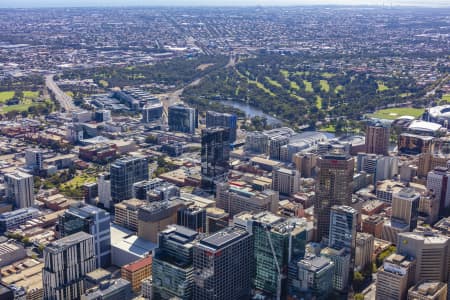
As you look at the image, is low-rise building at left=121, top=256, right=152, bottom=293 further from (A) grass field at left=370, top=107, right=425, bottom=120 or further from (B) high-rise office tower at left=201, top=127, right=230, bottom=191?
(A) grass field at left=370, top=107, right=425, bottom=120

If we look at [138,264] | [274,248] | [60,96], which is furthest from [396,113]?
[138,264]

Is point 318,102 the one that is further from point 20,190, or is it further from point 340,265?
point 340,265

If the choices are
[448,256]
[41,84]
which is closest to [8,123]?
[41,84]

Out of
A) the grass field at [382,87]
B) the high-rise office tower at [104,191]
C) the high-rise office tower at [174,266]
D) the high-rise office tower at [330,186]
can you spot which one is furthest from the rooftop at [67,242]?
the grass field at [382,87]

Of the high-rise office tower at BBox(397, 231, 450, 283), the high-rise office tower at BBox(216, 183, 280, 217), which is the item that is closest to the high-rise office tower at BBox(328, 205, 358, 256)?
the high-rise office tower at BBox(397, 231, 450, 283)

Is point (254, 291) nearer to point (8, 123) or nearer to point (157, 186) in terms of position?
point (157, 186)

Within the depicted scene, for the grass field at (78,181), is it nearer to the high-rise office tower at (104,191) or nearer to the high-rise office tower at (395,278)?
the high-rise office tower at (104,191)
